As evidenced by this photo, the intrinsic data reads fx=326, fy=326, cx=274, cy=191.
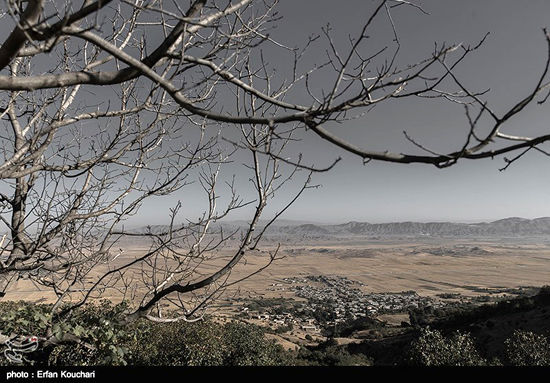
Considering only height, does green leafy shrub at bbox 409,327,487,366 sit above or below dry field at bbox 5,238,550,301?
above

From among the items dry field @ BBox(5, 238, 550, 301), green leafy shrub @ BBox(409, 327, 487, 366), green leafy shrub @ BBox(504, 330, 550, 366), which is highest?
green leafy shrub @ BBox(504, 330, 550, 366)

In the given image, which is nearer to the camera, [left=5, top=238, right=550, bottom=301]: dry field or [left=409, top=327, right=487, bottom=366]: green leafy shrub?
[left=409, top=327, right=487, bottom=366]: green leafy shrub

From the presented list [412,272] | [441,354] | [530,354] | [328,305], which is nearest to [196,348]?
[441,354]

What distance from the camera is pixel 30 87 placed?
1731 mm

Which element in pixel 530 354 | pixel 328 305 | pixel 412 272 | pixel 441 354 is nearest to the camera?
pixel 530 354

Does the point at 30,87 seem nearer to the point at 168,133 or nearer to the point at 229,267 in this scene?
the point at 229,267

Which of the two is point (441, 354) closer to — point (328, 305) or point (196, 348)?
point (196, 348)

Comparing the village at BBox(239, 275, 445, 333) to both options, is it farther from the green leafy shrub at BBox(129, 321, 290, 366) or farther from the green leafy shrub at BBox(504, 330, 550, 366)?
the green leafy shrub at BBox(504, 330, 550, 366)

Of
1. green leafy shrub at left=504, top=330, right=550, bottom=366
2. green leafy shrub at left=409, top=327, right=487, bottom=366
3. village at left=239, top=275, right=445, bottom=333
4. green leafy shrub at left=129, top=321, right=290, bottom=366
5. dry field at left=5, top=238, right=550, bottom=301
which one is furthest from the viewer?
dry field at left=5, top=238, right=550, bottom=301

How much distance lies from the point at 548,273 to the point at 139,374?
10486cm

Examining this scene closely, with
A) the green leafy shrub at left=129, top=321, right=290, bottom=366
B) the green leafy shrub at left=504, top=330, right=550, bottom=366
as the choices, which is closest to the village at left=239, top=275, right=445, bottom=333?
the green leafy shrub at left=129, top=321, right=290, bottom=366

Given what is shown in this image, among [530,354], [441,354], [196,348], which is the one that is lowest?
[441,354]

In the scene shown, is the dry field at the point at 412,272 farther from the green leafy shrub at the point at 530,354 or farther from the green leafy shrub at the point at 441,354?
the green leafy shrub at the point at 530,354

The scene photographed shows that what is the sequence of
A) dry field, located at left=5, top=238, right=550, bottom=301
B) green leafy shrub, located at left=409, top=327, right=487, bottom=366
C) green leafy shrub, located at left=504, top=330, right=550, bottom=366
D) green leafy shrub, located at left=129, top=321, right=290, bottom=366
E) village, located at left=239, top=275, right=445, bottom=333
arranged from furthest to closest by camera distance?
1. dry field, located at left=5, top=238, right=550, bottom=301
2. village, located at left=239, top=275, right=445, bottom=333
3. green leafy shrub, located at left=409, top=327, right=487, bottom=366
4. green leafy shrub, located at left=504, top=330, right=550, bottom=366
5. green leafy shrub, located at left=129, top=321, right=290, bottom=366
